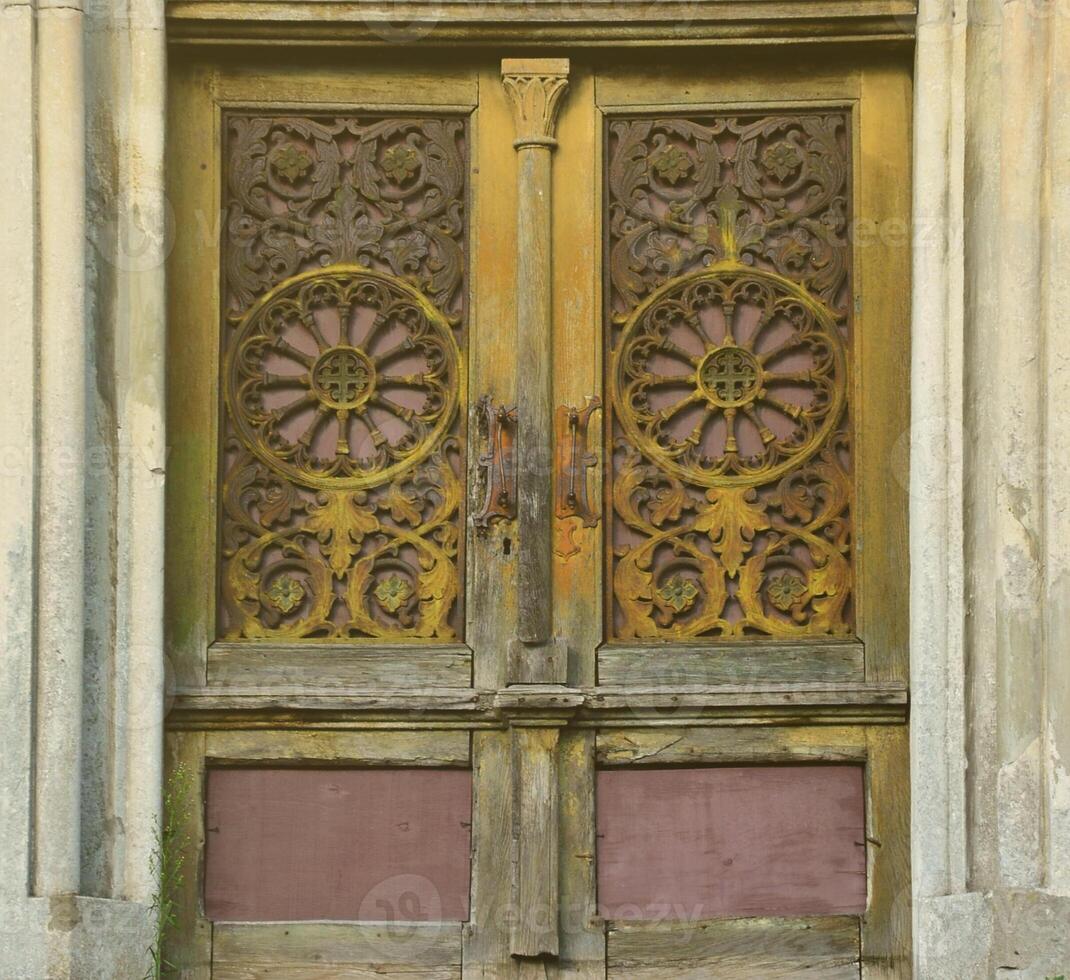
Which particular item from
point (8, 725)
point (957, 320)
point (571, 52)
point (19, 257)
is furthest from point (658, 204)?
point (8, 725)

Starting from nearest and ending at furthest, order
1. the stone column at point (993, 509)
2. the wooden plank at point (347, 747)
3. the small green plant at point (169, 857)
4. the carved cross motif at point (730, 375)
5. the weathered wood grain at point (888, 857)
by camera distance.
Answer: the stone column at point (993, 509)
the small green plant at point (169, 857)
the weathered wood grain at point (888, 857)
the wooden plank at point (347, 747)
the carved cross motif at point (730, 375)

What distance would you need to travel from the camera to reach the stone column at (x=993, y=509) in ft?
16.0

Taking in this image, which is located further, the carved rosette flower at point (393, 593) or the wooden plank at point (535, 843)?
the carved rosette flower at point (393, 593)

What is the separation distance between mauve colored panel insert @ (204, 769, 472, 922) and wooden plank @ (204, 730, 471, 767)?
0.04 metres

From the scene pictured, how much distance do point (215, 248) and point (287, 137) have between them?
0.36 metres

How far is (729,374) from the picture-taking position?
215 inches

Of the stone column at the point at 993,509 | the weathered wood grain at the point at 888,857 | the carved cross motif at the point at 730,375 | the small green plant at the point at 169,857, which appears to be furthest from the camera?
the carved cross motif at the point at 730,375

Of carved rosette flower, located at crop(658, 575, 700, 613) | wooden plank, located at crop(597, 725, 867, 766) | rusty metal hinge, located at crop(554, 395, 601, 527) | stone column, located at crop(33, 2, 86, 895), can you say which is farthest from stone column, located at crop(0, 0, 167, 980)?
carved rosette flower, located at crop(658, 575, 700, 613)

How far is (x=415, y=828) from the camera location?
17.5ft

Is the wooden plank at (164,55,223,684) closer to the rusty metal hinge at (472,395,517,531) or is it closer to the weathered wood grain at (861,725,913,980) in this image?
the rusty metal hinge at (472,395,517,531)

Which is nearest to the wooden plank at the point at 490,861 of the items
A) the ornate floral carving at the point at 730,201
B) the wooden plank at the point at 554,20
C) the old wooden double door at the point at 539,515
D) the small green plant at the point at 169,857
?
the old wooden double door at the point at 539,515

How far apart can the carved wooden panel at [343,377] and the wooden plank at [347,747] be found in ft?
0.86

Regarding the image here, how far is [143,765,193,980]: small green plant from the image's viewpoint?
5.13 metres

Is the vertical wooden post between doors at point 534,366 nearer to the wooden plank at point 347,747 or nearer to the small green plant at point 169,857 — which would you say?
the wooden plank at point 347,747
